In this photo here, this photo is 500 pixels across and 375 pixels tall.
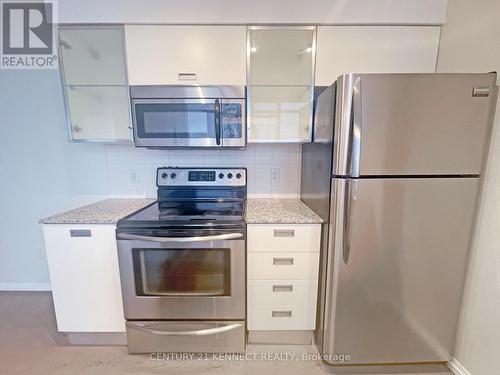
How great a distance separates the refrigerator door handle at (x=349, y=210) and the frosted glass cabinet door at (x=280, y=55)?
816mm

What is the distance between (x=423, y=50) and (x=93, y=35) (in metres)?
2.22

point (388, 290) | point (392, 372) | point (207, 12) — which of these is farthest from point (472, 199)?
point (207, 12)

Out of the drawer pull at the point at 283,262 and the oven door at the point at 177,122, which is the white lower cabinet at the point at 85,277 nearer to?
the oven door at the point at 177,122

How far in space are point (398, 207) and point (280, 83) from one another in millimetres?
1094

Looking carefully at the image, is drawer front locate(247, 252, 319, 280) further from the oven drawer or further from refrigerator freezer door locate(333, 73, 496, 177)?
refrigerator freezer door locate(333, 73, 496, 177)

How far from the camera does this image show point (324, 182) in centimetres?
133

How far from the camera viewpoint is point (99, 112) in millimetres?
1634

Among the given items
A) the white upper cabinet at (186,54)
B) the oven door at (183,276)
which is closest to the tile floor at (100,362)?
the oven door at (183,276)

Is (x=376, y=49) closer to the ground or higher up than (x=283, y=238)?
higher up

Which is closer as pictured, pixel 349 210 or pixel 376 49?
pixel 349 210

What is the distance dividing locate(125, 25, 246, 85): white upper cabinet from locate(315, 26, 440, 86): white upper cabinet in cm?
57

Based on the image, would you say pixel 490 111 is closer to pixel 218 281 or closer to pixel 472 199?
pixel 472 199

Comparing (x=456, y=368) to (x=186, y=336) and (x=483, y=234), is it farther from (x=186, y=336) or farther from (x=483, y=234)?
(x=186, y=336)

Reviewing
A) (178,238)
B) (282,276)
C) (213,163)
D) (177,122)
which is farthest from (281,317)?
(177,122)
